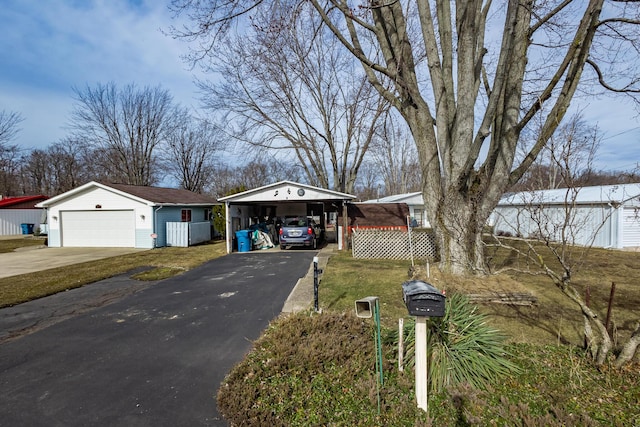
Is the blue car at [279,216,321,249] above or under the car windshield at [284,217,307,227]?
under

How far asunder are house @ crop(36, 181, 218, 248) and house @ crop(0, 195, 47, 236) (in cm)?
1314

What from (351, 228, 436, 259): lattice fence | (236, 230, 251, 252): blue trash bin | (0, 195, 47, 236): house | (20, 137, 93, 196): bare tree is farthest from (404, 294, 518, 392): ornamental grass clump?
(20, 137, 93, 196): bare tree

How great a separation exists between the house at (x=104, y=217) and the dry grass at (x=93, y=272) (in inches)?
99.0

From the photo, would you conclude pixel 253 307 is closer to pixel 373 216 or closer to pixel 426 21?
pixel 426 21

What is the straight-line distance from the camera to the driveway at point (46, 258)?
10594 mm

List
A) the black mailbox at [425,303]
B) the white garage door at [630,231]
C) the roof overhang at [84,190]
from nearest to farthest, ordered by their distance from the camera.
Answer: the black mailbox at [425,303] → the white garage door at [630,231] → the roof overhang at [84,190]

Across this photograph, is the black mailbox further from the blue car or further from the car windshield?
the car windshield

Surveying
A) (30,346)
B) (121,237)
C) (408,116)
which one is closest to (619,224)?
(408,116)

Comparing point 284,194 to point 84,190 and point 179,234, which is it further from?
point 84,190

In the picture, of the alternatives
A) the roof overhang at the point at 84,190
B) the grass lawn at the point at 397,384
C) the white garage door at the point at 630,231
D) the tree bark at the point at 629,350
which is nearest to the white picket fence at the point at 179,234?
the roof overhang at the point at 84,190

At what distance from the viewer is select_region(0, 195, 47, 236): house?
25.4m

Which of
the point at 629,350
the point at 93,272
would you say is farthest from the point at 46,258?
the point at 629,350

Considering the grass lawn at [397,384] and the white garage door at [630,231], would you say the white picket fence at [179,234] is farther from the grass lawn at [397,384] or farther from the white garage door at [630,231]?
the white garage door at [630,231]

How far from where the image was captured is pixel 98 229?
54.0 ft
